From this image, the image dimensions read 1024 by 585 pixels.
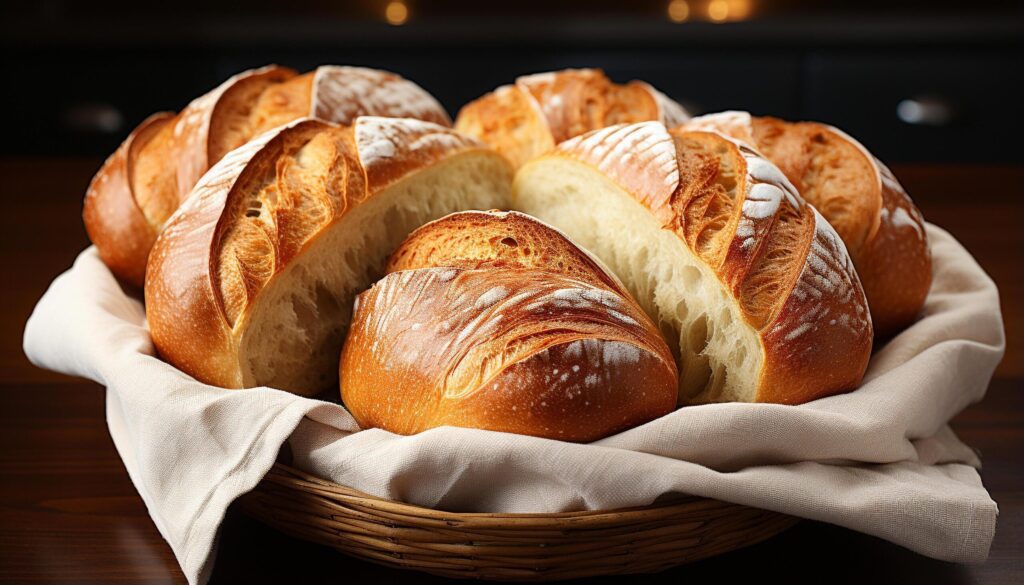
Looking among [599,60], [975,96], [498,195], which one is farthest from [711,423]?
[975,96]

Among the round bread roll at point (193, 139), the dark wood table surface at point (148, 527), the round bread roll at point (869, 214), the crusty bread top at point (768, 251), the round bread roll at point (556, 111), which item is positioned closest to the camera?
the dark wood table surface at point (148, 527)

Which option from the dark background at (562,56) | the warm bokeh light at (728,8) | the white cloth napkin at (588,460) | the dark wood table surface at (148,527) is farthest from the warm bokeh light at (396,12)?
the white cloth napkin at (588,460)

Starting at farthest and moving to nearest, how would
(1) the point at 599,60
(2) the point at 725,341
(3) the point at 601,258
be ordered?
(1) the point at 599,60
(3) the point at 601,258
(2) the point at 725,341

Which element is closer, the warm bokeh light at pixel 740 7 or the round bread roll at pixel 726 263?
the round bread roll at pixel 726 263

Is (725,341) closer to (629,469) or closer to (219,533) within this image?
(629,469)

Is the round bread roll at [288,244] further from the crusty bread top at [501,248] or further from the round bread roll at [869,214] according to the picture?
the round bread roll at [869,214]

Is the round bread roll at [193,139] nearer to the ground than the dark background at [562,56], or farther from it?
farther from it

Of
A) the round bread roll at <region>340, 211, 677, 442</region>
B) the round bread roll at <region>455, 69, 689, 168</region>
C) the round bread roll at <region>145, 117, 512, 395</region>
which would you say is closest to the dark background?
the round bread roll at <region>455, 69, 689, 168</region>
